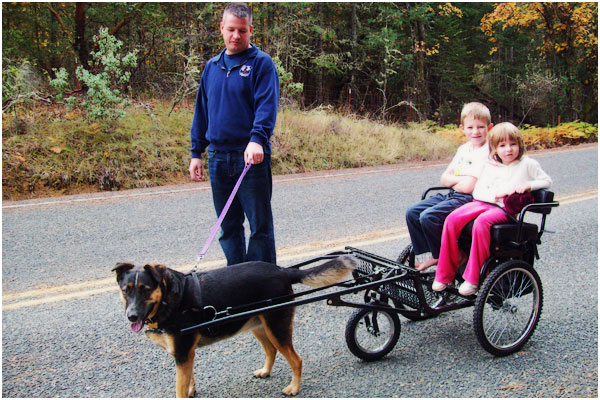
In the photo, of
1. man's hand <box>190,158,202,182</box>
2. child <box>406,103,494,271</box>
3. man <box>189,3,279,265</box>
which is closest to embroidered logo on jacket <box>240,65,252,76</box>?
man <box>189,3,279,265</box>

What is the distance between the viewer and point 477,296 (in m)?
3.64

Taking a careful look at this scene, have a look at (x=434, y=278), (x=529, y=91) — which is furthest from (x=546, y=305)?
(x=529, y=91)

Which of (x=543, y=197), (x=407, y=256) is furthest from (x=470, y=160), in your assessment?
(x=407, y=256)

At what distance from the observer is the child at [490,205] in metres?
3.69

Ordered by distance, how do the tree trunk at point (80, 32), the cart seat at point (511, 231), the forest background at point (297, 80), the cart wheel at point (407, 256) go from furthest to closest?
the tree trunk at point (80, 32), the forest background at point (297, 80), the cart wheel at point (407, 256), the cart seat at point (511, 231)

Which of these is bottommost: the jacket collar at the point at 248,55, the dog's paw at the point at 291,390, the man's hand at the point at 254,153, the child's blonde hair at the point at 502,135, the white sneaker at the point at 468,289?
the dog's paw at the point at 291,390

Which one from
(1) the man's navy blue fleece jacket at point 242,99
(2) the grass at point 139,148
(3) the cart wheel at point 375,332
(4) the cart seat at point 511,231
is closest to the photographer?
(3) the cart wheel at point 375,332

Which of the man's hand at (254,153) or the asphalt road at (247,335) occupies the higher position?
the man's hand at (254,153)

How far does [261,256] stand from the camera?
4078 mm

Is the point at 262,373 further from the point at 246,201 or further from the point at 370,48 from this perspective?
the point at 370,48

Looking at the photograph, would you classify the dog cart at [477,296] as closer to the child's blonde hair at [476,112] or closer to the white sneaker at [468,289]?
the white sneaker at [468,289]

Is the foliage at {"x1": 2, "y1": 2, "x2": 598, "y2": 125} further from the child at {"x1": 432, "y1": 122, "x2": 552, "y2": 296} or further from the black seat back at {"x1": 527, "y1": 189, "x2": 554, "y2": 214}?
the black seat back at {"x1": 527, "y1": 189, "x2": 554, "y2": 214}

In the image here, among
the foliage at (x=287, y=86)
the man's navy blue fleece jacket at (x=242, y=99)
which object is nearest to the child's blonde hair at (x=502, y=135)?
the man's navy blue fleece jacket at (x=242, y=99)

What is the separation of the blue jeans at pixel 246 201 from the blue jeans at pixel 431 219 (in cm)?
117
